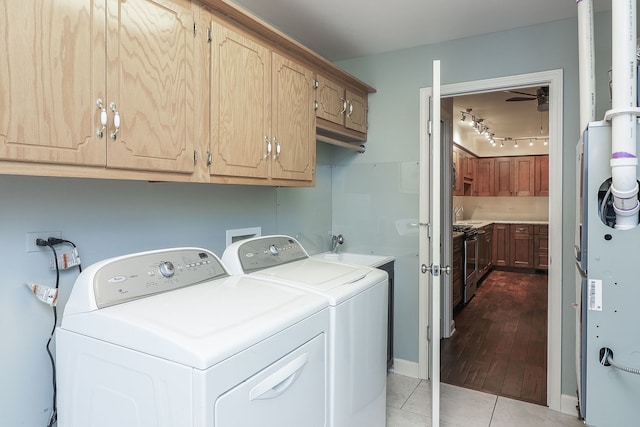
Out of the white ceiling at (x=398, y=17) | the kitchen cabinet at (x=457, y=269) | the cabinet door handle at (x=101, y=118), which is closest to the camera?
the cabinet door handle at (x=101, y=118)

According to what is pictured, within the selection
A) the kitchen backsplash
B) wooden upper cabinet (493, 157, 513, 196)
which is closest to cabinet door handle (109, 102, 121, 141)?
the kitchen backsplash

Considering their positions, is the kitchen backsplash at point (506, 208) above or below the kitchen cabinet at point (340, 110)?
below

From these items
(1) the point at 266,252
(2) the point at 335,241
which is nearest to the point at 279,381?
(1) the point at 266,252

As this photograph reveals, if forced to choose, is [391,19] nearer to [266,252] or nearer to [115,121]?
[266,252]

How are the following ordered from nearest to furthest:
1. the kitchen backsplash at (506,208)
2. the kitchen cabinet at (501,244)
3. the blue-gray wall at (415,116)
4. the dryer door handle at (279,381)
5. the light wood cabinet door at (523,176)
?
the dryer door handle at (279,381), the blue-gray wall at (415,116), the kitchen cabinet at (501,244), the light wood cabinet door at (523,176), the kitchen backsplash at (506,208)

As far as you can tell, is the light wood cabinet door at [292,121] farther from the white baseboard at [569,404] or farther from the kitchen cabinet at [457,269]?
the kitchen cabinet at [457,269]

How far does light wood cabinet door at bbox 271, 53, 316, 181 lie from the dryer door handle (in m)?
1.04

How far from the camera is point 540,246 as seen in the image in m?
6.73

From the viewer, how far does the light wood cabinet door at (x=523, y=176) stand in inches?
283

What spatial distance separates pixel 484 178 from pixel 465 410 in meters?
5.92

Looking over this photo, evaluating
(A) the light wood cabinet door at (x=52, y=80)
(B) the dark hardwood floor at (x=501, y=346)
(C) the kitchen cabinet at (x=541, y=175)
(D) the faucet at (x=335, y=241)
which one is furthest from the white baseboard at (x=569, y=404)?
(C) the kitchen cabinet at (x=541, y=175)

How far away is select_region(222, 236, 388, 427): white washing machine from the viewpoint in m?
1.56

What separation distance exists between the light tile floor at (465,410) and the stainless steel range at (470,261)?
2.19 m

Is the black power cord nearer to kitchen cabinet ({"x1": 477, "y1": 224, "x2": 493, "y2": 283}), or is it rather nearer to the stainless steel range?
the stainless steel range
